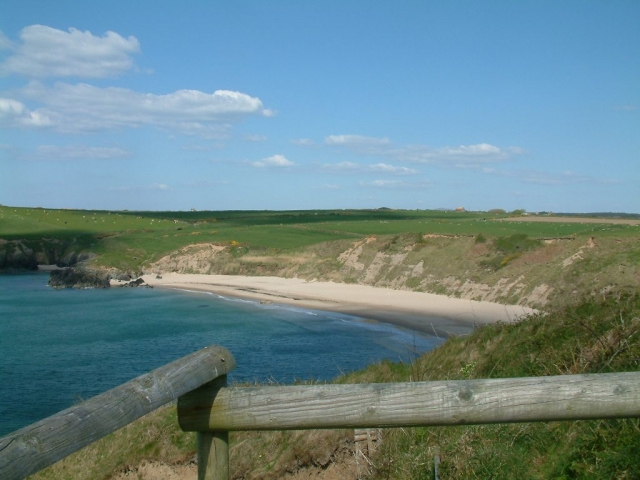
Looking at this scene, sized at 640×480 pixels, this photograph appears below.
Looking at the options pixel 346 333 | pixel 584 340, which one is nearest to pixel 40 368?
pixel 346 333

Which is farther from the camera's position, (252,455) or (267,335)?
(267,335)

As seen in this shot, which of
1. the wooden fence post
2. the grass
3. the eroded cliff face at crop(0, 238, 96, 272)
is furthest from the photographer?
the eroded cliff face at crop(0, 238, 96, 272)

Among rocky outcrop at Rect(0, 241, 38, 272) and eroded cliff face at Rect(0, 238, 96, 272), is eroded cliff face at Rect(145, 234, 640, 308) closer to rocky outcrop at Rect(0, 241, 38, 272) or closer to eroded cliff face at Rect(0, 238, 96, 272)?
eroded cliff face at Rect(0, 238, 96, 272)

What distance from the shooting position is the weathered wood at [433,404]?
3725mm

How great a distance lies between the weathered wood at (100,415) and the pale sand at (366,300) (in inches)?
1076

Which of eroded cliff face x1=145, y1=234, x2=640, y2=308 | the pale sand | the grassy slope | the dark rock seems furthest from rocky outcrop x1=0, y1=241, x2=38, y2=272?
the grassy slope

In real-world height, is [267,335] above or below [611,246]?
below

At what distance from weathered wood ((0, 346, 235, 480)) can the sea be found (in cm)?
1439

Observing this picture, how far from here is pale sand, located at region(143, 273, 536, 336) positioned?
36.3 meters

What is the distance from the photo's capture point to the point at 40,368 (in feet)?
88.3

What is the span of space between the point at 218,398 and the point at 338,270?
169ft

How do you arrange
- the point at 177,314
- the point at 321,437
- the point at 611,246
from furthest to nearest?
the point at 177,314 < the point at 611,246 < the point at 321,437

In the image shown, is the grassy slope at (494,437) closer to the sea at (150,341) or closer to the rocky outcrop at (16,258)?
the sea at (150,341)

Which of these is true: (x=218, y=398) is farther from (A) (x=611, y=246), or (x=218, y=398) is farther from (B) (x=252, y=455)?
(A) (x=611, y=246)
